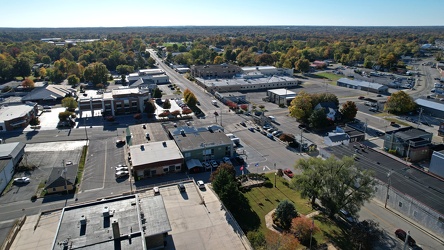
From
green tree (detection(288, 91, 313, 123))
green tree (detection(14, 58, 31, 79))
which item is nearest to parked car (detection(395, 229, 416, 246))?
green tree (detection(288, 91, 313, 123))

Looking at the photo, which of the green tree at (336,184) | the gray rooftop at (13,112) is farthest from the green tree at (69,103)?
the green tree at (336,184)

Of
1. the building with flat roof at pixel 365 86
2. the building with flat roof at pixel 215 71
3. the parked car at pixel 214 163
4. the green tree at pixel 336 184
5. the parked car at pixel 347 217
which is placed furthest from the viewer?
the building with flat roof at pixel 215 71

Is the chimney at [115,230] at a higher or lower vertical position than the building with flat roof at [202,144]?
higher

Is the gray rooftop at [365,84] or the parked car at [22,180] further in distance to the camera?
the gray rooftop at [365,84]

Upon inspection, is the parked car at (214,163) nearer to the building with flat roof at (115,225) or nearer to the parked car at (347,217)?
the building with flat roof at (115,225)

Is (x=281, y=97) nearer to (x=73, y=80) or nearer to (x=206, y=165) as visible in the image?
(x=206, y=165)

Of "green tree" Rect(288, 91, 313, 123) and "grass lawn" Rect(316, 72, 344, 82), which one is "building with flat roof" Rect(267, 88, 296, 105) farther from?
"grass lawn" Rect(316, 72, 344, 82)
